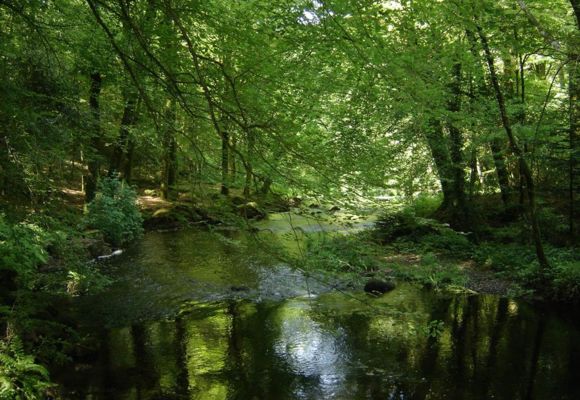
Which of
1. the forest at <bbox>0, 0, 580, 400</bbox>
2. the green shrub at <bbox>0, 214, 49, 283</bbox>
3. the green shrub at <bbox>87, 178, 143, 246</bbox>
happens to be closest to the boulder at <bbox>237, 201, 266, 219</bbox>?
the forest at <bbox>0, 0, 580, 400</bbox>

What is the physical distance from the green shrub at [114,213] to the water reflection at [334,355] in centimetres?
548

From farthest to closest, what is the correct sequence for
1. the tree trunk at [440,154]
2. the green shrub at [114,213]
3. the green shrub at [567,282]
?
the green shrub at [114,213]
the tree trunk at [440,154]
the green shrub at [567,282]

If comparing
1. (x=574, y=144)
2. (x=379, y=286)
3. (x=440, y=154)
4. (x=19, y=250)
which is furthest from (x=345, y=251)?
(x=440, y=154)

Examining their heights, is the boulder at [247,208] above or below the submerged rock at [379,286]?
above

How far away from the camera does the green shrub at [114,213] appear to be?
43.4 feet

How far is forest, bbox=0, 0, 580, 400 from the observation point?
3.31m

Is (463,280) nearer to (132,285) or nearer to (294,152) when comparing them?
(132,285)

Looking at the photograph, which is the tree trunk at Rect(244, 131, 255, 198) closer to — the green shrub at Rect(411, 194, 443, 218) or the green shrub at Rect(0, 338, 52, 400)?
the green shrub at Rect(0, 338, 52, 400)

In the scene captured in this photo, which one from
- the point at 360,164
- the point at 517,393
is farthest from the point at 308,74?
the point at 517,393

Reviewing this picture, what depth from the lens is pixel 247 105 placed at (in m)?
3.21

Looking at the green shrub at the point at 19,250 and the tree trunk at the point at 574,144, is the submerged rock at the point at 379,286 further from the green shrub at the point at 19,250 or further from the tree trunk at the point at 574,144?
the green shrub at the point at 19,250

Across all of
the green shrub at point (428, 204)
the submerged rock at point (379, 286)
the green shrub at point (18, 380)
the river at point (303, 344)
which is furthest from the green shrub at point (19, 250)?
the green shrub at point (428, 204)

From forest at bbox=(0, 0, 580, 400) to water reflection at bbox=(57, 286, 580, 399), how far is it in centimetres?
4

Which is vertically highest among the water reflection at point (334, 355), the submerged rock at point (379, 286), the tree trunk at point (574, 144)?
the tree trunk at point (574, 144)
